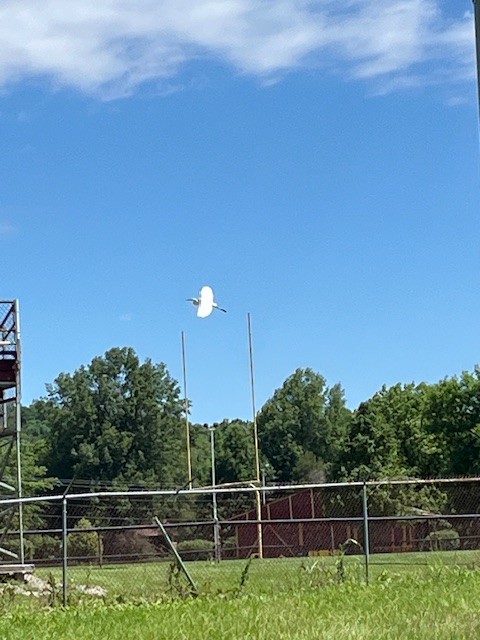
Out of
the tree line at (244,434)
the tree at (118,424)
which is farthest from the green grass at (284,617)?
the tree at (118,424)

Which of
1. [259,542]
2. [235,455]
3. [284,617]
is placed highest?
[235,455]

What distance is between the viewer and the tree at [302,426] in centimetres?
9438

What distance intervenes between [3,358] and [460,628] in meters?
16.2

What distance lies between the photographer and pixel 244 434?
90.4 metres

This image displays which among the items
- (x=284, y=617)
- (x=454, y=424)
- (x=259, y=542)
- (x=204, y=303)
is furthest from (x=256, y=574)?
(x=454, y=424)

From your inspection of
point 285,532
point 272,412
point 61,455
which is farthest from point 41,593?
point 272,412

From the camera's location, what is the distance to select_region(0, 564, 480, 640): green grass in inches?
432

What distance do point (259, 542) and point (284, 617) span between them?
15619mm

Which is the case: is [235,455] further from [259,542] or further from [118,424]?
[259,542]

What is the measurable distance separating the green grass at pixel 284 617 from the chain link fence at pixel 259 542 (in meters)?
1.60

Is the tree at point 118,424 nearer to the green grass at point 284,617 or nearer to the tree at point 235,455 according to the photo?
the tree at point 235,455

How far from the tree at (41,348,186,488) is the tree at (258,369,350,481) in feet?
29.5

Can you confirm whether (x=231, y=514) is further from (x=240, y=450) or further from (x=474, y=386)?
(x=240, y=450)

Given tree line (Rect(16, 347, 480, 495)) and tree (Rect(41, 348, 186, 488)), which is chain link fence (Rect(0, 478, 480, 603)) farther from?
tree (Rect(41, 348, 186, 488))
